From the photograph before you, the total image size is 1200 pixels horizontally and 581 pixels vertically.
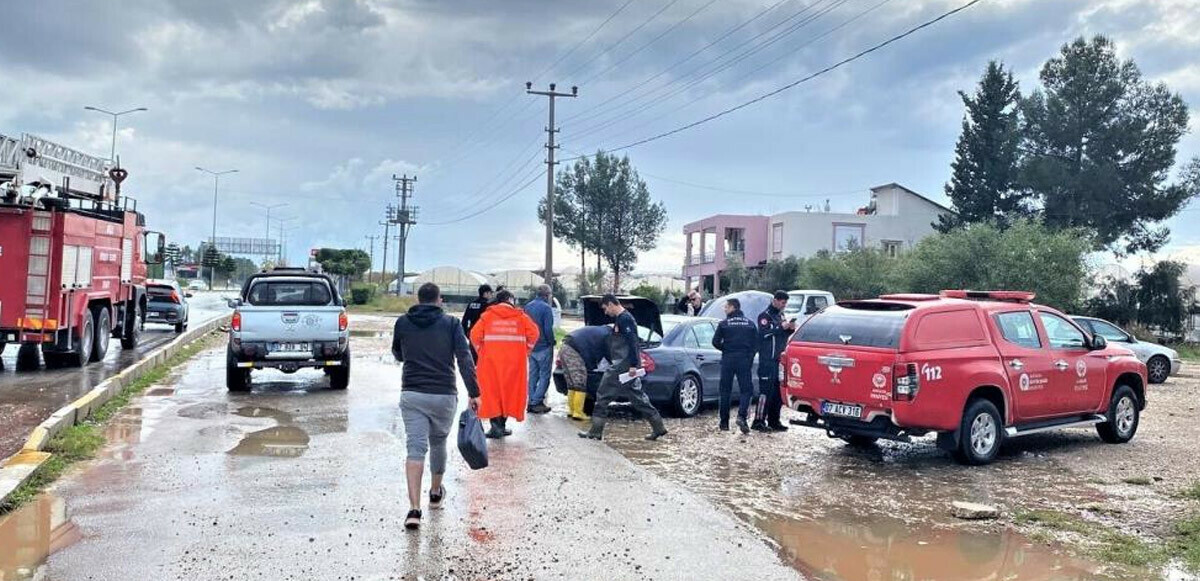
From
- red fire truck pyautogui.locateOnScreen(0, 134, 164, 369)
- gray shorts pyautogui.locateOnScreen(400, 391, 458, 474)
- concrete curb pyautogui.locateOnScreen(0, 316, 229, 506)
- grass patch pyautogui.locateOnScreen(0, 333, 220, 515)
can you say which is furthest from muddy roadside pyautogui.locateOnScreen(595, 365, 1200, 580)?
red fire truck pyautogui.locateOnScreen(0, 134, 164, 369)

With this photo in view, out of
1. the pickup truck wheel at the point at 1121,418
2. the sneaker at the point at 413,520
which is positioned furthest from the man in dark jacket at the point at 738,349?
the sneaker at the point at 413,520

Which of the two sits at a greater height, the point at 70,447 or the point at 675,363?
the point at 675,363

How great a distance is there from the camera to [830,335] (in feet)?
33.8

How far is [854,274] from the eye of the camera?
132 feet

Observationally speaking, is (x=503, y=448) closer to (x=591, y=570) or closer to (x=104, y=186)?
(x=591, y=570)

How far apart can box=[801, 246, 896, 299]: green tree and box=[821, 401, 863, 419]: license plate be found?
29106 millimetres

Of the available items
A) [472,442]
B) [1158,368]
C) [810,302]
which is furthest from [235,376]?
[1158,368]

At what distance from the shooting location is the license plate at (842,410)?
9.81 m

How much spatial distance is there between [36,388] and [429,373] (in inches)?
393

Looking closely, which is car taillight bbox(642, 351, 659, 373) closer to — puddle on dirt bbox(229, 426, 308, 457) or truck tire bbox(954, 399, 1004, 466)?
truck tire bbox(954, 399, 1004, 466)

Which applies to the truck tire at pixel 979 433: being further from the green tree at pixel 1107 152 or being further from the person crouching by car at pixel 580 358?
the green tree at pixel 1107 152

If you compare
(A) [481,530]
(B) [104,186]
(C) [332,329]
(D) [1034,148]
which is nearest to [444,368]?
(A) [481,530]

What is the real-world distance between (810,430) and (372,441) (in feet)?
17.0

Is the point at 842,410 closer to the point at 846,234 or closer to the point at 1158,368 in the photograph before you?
the point at 1158,368
